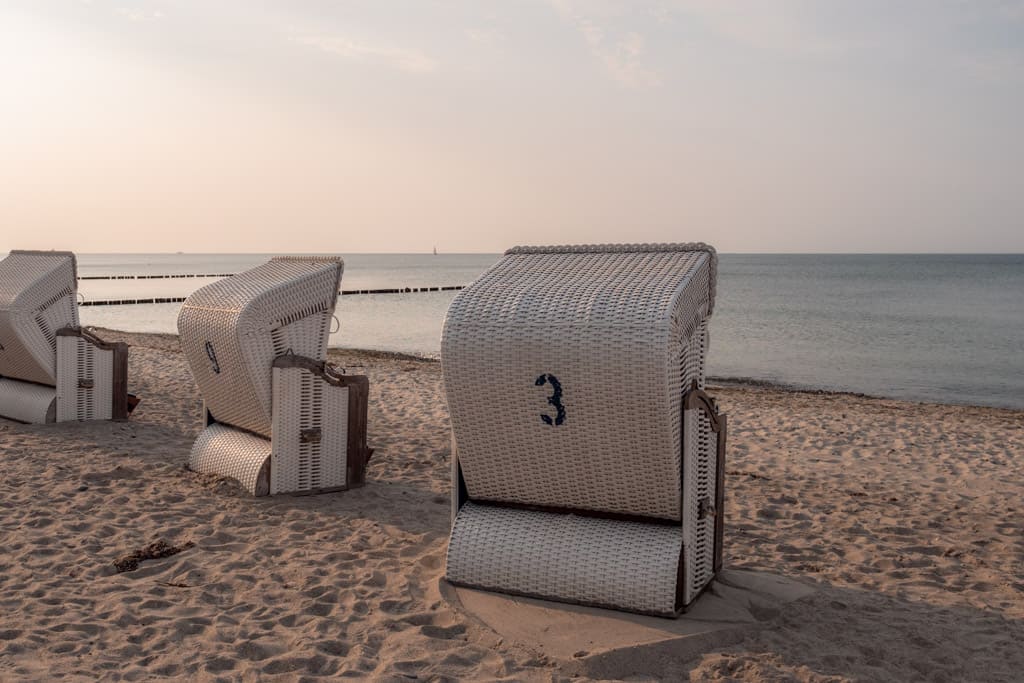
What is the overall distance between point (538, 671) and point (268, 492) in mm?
3103

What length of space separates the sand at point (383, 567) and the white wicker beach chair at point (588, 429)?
16.5 inches

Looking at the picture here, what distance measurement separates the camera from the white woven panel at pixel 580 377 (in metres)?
3.64

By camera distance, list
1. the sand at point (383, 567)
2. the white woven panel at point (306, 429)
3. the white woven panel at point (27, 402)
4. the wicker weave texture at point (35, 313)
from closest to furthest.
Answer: the sand at point (383, 567)
the white woven panel at point (306, 429)
the wicker weave texture at point (35, 313)
the white woven panel at point (27, 402)

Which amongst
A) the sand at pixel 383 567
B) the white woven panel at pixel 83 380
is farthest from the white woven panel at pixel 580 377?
the white woven panel at pixel 83 380

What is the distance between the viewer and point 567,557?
4.02 meters

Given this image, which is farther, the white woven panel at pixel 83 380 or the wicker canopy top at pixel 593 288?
the white woven panel at pixel 83 380

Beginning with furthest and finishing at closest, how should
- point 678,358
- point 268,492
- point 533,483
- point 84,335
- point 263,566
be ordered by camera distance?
1. point 84,335
2. point 268,492
3. point 263,566
4. point 533,483
5. point 678,358

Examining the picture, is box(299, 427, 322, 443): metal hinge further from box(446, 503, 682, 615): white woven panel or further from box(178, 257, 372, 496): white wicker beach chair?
box(446, 503, 682, 615): white woven panel

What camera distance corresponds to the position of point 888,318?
41406 mm

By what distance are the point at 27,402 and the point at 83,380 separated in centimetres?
55

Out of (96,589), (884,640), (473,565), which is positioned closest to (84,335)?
(96,589)

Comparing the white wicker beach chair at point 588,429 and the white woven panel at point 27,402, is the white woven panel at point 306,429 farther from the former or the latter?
the white woven panel at point 27,402

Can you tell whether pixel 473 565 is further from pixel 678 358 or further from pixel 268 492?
pixel 268 492

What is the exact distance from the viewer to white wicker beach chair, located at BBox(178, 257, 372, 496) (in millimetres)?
5898
